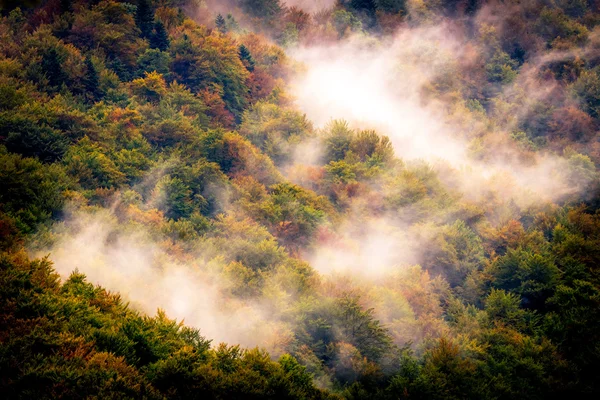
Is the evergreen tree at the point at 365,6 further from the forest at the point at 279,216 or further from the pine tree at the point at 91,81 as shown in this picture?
the pine tree at the point at 91,81

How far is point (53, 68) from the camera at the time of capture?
24234mm

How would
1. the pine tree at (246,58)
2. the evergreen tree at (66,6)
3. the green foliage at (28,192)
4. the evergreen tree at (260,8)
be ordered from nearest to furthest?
the green foliage at (28,192) < the evergreen tree at (66,6) < the pine tree at (246,58) < the evergreen tree at (260,8)

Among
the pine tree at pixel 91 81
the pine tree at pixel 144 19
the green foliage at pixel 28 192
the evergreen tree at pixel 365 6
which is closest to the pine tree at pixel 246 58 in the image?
the pine tree at pixel 144 19

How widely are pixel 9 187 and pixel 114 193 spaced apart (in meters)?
4.83

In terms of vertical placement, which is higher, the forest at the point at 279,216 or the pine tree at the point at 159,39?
the pine tree at the point at 159,39

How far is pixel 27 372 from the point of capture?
9.49m

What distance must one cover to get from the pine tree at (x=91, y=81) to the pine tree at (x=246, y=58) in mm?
10920

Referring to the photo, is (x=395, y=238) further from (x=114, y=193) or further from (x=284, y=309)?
(x=114, y=193)

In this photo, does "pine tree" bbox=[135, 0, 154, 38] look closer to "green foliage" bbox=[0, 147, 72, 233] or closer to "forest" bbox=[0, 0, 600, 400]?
"forest" bbox=[0, 0, 600, 400]

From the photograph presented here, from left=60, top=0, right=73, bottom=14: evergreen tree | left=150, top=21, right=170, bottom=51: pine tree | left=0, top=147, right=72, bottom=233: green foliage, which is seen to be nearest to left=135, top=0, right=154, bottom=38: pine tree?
left=150, top=21, right=170, bottom=51: pine tree

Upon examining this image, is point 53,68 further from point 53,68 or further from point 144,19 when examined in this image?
point 144,19

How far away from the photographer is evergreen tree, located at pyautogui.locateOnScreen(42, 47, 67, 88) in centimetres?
2406

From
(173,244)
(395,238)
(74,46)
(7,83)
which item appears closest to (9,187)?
(173,244)

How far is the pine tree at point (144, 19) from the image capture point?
100 feet
